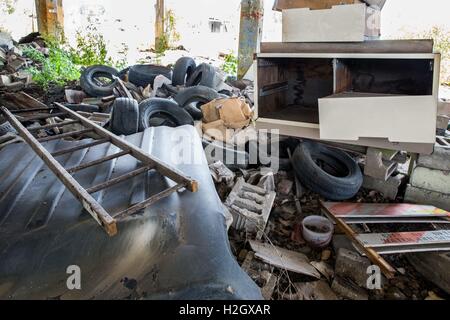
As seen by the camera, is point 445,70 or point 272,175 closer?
point 272,175

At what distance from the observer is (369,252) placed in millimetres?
1769

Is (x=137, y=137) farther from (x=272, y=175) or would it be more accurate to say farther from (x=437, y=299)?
(x=437, y=299)

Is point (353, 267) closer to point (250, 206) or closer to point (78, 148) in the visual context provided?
point (250, 206)

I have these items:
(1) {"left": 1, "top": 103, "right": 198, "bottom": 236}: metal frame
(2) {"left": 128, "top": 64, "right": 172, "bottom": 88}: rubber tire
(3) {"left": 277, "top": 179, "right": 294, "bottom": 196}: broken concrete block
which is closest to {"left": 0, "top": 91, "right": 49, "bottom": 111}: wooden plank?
(2) {"left": 128, "top": 64, "right": 172, "bottom": 88}: rubber tire

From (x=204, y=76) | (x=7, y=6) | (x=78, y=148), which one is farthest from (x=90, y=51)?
(x=78, y=148)

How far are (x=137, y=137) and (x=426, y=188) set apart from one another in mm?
2186

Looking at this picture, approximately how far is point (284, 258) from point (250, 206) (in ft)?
1.36

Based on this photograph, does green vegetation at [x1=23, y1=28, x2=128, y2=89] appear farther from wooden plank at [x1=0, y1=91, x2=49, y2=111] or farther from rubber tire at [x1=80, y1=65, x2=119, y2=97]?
wooden plank at [x1=0, y1=91, x2=49, y2=111]

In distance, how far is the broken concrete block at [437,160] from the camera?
7.24ft

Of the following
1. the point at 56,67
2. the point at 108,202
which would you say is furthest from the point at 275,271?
the point at 56,67

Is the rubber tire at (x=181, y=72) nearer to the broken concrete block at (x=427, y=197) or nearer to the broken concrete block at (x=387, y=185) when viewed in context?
the broken concrete block at (x=387, y=185)

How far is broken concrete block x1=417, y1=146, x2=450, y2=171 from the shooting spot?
7.24 feet
